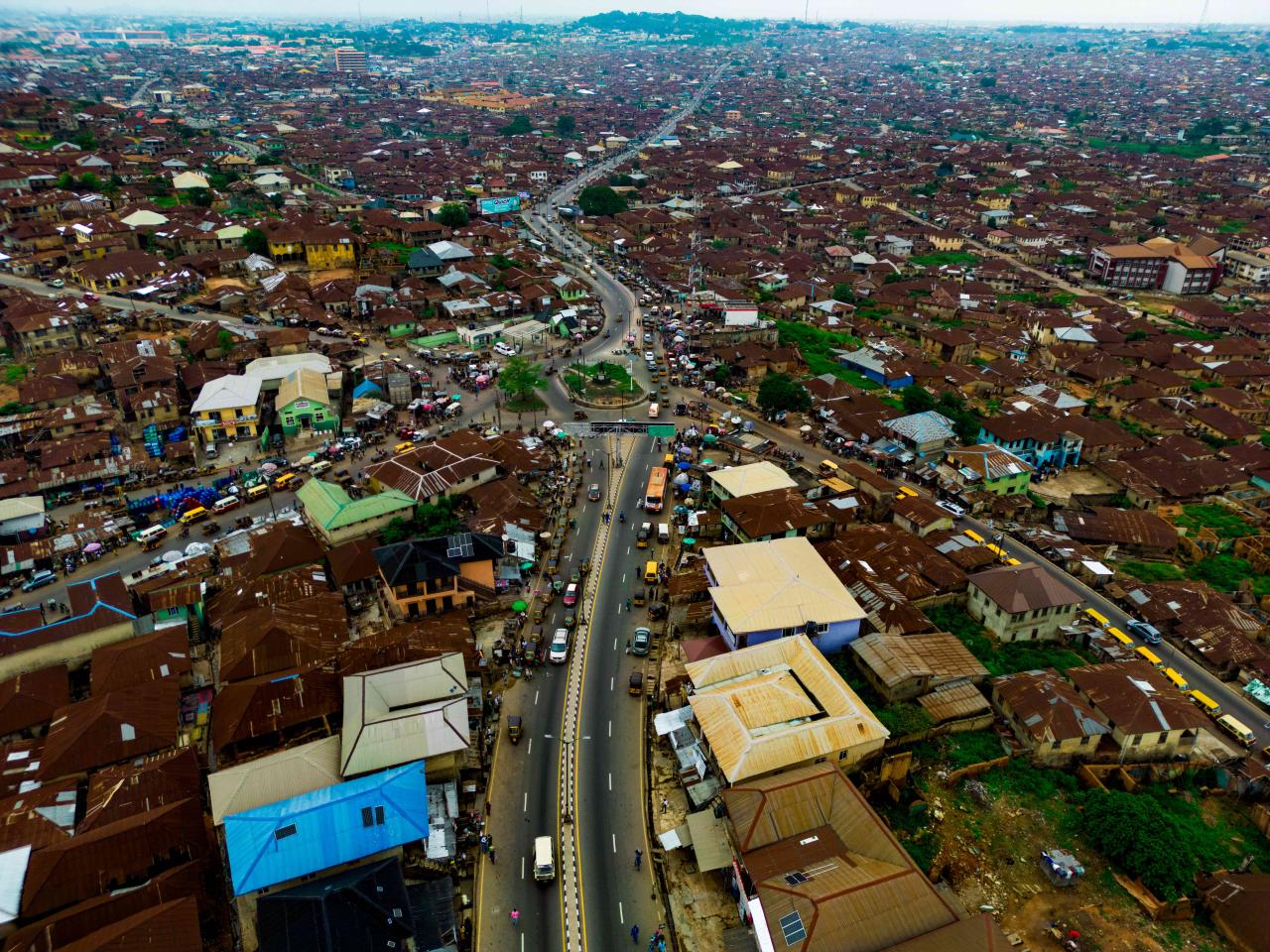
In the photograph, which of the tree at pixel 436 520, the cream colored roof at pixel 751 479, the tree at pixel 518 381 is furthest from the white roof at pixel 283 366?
the cream colored roof at pixel 751 479

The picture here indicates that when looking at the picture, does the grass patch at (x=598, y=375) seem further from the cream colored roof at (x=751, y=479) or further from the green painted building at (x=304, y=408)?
the green painted building at (x=304, y=408)

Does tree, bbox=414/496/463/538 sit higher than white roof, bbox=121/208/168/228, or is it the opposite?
white roof, bbox=121/208/168/228

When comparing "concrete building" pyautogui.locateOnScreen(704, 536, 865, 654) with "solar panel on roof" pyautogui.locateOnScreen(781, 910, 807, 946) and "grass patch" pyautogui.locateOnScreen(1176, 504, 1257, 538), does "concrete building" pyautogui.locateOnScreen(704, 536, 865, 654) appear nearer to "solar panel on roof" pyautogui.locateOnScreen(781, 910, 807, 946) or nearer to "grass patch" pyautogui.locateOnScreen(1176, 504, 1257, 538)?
"solar panel on roof" pyautogui.locateOnScreen(781, 910, 807, 946)

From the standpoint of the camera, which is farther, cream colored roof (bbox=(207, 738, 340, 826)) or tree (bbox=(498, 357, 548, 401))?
tree (bbox=(498, 357, 548, 401))

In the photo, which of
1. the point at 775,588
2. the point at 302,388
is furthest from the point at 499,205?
the point at 775,588

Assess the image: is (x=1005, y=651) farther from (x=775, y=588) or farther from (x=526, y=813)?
(x=526, y=813)

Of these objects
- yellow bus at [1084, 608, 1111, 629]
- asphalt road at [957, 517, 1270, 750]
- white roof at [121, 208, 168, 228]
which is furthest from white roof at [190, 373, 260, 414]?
yellow bus at [1084, 608, 1111, 629]

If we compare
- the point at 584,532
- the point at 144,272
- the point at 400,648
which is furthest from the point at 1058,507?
the point at 144,272
